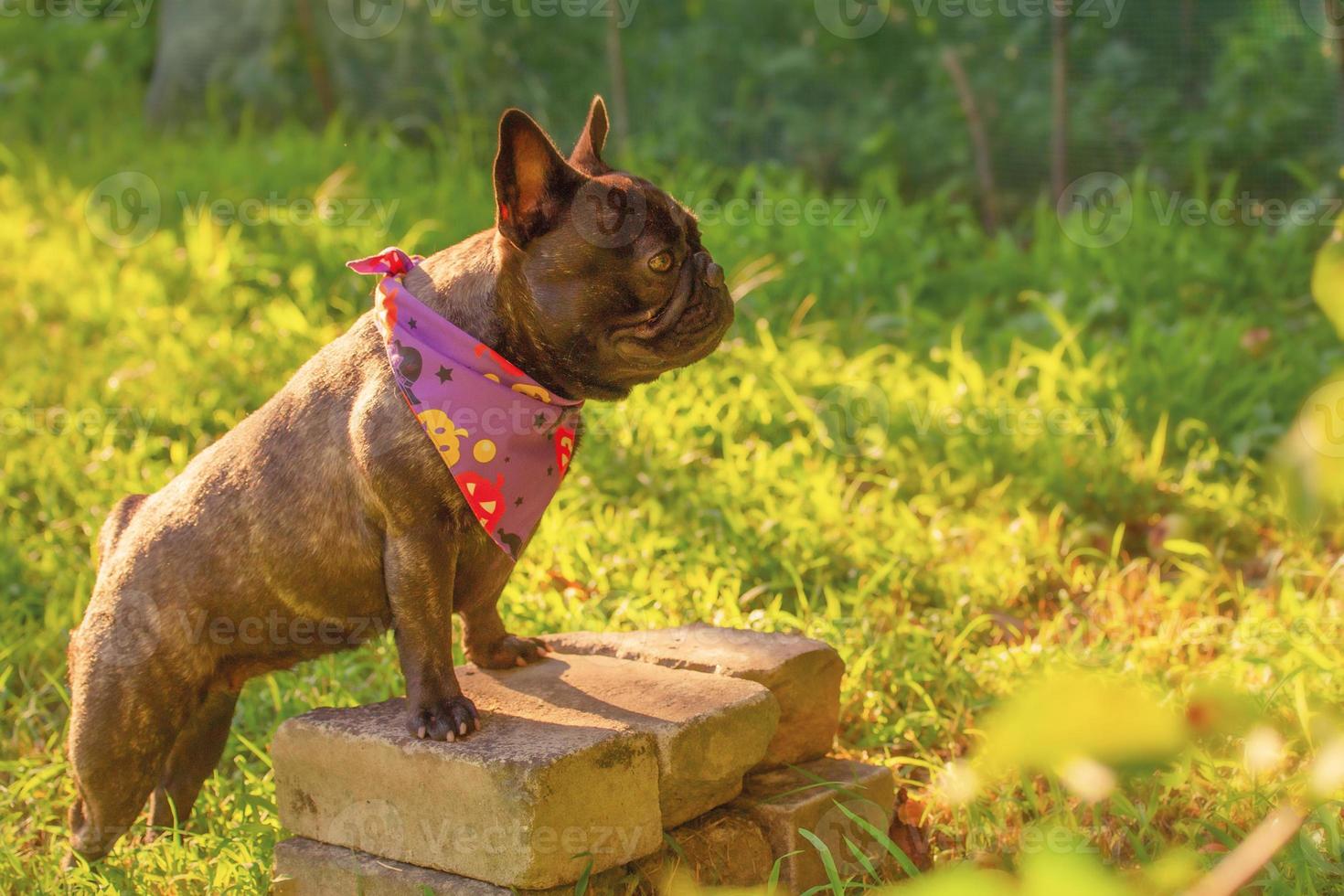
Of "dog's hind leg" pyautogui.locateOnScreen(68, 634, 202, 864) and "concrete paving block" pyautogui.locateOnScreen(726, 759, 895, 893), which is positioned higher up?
"dog's hind leg" pyautogui.locateOnScreen(68, 634, 202, 864)

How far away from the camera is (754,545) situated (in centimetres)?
470

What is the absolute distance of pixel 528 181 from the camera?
2797 mm

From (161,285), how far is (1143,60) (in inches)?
225

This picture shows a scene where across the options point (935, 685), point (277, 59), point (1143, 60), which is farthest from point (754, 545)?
point (277, 59)

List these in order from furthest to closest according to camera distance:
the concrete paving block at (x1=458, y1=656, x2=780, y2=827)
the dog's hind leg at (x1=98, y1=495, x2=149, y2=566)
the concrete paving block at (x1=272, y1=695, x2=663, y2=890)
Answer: the dog's hind leg at (x1=98, y1=495, x2=149, y2=566)
the concrete paving block at (x1=458, y1=656, x2=780, y2=827)
the concrete paving block at (x1=272, y1=695, x2=663, y2=890)

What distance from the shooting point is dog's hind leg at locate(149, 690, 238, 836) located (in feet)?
11.3

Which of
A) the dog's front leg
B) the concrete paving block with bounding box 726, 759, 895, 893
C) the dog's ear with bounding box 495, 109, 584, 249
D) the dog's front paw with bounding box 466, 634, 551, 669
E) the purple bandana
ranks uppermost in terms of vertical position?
the dog's ear with bounding box 495, 109, 584, 249

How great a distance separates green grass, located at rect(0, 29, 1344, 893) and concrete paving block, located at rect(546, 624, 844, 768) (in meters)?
0.32

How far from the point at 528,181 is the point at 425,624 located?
3.16 feet

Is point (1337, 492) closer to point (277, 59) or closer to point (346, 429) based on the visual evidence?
point (346, 429)

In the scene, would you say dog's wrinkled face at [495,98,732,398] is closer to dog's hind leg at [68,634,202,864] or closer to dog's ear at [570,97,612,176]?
dog's ear at [570,97,612,176]

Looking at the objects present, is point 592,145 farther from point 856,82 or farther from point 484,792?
point 856,82

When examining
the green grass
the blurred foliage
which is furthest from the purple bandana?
the blurred foliage

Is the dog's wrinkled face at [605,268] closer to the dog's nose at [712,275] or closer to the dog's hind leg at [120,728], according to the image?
the dog's nose at [712,275]
